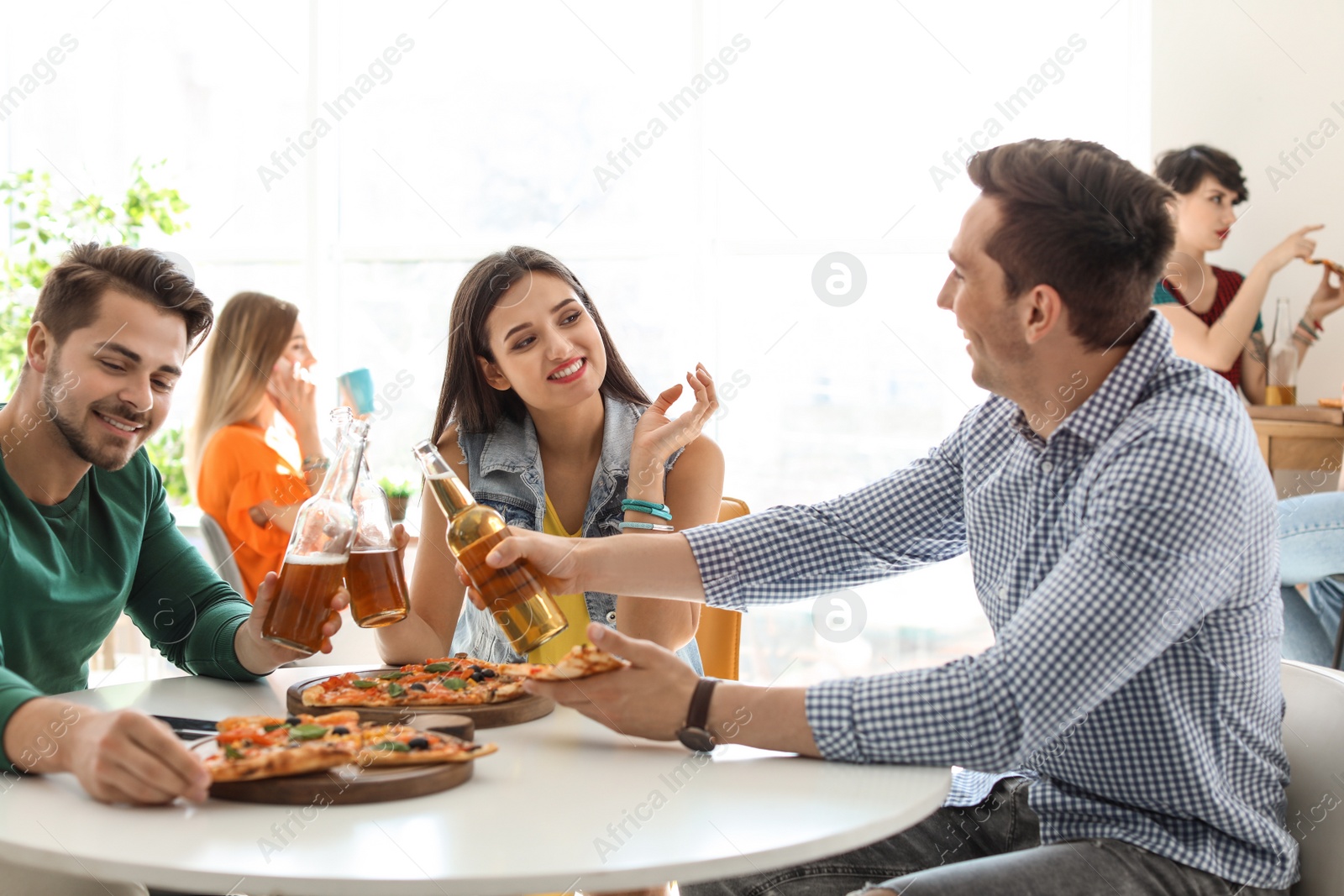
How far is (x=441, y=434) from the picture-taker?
7.11 ft

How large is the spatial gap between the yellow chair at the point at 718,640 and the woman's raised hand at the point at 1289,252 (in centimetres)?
235

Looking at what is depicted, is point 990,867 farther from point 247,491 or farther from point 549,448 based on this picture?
point 247,491

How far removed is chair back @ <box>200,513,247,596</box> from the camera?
3.19m

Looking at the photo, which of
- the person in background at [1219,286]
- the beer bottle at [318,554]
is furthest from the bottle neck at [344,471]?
the person in background at [1219,286]

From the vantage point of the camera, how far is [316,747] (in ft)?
3.44

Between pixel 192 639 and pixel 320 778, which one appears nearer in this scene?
pixel 320 778

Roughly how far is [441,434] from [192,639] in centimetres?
65

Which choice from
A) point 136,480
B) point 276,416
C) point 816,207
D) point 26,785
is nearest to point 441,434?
point 136,480

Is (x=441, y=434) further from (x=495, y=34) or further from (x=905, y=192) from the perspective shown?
(x=495, y=34)

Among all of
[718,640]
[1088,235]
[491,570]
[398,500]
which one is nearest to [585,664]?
[491,570]

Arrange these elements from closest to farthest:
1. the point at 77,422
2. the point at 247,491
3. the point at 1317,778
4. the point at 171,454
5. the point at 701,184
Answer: the point at 1317,778
the point at 77,422
the point at 247,491
the point at 701,184
the point at 171,454

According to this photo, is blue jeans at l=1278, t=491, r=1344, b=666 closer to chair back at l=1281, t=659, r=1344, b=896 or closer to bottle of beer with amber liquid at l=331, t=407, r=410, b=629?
chair back at l=1281, t=659, r=1344, b=896

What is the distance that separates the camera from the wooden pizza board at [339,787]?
40.7 inches

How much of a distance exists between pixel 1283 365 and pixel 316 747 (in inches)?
141
